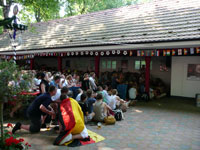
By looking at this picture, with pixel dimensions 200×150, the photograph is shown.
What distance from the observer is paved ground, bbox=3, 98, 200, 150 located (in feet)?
14.4

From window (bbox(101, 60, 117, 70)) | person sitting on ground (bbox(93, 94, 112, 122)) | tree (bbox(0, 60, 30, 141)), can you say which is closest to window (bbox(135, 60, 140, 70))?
window (bbox(101, 60, 117, 70))

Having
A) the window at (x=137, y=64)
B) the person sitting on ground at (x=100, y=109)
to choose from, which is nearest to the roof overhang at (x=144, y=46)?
the person sitting on ground at (x=100, y=109)

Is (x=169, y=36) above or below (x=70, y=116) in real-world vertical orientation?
above

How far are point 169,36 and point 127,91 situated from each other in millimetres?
3717

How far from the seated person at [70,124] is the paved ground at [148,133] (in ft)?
0.88

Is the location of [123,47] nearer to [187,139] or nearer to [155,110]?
[155,110]

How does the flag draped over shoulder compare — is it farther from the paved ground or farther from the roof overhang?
the roof overhang

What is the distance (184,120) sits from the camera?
6.57 m

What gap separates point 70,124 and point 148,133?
7.82ft

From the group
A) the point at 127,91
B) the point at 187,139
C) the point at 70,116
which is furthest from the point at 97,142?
the point at 127,91

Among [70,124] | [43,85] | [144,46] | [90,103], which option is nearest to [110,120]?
[90,103]

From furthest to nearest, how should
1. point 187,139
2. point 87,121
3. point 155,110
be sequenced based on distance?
point 155,110, point 87,121, point 187,139

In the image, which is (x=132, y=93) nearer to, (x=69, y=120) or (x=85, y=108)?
(x=85, y=108)

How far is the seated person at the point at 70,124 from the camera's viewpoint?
14.4 ft
